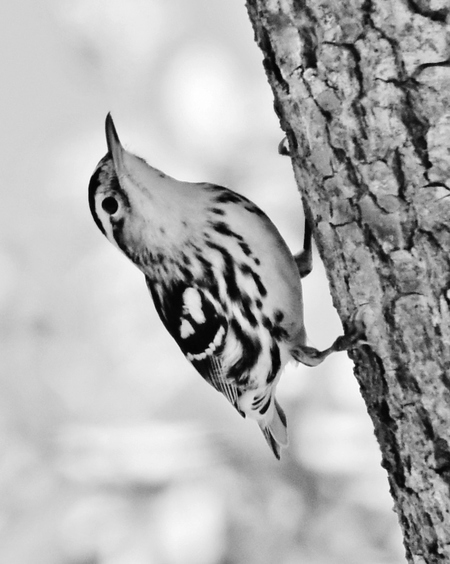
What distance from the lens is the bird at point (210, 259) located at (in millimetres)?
2693

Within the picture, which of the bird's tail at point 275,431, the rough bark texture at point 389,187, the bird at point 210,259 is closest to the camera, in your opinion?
the rough bark texture at point 389,187

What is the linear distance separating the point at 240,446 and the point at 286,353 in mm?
1692

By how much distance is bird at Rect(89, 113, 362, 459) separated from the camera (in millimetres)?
2693

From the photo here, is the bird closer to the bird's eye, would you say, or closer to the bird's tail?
the bird's eye

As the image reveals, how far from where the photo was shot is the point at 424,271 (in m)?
1.86

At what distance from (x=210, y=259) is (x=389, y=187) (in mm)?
969

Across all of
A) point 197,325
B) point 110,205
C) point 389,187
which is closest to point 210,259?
point 197,325

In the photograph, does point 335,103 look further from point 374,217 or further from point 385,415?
point 385,415

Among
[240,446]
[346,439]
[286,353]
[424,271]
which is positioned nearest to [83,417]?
[240,446]

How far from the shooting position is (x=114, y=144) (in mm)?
2732

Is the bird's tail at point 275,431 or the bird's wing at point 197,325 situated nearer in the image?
the bird's wing at point 197,325

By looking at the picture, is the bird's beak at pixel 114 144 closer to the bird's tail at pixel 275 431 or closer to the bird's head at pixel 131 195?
the bird's head at pixel 131 195

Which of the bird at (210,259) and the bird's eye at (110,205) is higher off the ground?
the bird's eye at (110,205)

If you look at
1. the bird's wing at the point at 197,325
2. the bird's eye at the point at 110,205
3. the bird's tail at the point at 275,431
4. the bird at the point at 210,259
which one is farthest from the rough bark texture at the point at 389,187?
the bird's tail at the point at 275,431
